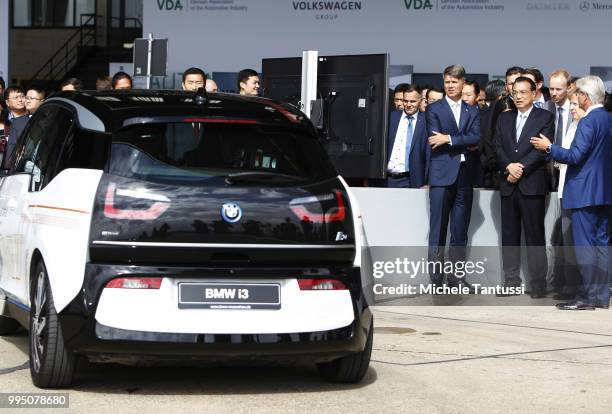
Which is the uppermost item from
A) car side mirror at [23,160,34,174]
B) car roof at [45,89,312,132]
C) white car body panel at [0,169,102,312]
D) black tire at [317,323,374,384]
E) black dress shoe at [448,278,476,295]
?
car roof at [45,89,312,132]

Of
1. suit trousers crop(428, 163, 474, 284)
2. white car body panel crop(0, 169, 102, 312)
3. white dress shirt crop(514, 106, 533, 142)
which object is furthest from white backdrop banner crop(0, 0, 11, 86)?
white car body panel crop(0, 169, 102, 312)

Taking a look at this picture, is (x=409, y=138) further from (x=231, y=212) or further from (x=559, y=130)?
(x=231, y=212)

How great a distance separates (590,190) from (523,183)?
78cm

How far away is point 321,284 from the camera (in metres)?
6.79

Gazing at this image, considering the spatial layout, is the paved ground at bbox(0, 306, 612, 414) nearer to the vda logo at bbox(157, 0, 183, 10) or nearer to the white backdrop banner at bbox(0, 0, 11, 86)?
the white backdrop banner at bbox(0, 0, 11, 86)

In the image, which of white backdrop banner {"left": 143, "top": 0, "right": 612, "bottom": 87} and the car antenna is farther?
white backdrop banner {"left": 143, "top": 0, "right": 612, "bottom": 87}

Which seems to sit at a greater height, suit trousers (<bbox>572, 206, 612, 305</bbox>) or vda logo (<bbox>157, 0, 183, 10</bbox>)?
vda logo (<bbox>157, 0, 183, 10</bbox>)

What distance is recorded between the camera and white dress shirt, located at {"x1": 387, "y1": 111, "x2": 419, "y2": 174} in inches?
538

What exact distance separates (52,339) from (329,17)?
49.6 ft

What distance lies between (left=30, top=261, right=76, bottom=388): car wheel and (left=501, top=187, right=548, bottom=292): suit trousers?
5943 millimetres

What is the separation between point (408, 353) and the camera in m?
8.70

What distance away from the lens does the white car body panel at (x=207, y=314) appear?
21.4 ft

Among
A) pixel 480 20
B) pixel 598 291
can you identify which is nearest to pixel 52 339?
pixel 598 291

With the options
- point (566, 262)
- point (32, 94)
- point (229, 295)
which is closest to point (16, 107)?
point (32, 94)
